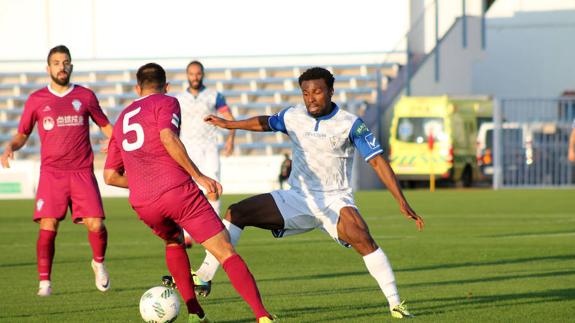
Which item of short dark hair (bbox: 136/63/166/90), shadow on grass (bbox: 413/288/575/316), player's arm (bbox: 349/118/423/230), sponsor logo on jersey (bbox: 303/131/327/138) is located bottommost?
shadow on grass (bbox: 413/288/575/316)

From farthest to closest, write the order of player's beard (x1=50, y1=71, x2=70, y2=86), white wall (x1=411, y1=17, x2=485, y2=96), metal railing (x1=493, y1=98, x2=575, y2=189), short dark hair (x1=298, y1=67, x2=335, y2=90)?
white wall (x1=411, y1=17, x2=485, y2=96)
metal railing (x1=493, y1=98, x2=575, y2=189)
player's beard (x1=50, y1=71, x2=70, y2=86)
short dark hair (x1=298, y1=67, x2=335, y2=90)

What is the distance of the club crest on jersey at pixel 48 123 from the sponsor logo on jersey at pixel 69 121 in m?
0.05

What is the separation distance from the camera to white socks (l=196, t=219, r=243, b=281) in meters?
9.39

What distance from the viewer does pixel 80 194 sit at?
1127cm

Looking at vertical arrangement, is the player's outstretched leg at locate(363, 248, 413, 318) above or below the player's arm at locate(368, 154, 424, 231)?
below

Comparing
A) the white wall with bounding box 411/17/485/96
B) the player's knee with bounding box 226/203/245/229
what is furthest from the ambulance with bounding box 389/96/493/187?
the player's knee with bounding box 226/203/245/229

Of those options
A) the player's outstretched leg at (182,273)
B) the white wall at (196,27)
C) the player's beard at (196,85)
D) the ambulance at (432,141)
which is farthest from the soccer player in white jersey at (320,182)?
the white wall at (196,27)

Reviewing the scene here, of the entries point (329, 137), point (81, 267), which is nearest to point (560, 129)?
point (81, 267)

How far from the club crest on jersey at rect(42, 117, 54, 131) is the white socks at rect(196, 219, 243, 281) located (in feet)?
8.21

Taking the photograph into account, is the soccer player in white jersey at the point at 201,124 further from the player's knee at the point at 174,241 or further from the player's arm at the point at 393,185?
the player's knee at the point at 174,241

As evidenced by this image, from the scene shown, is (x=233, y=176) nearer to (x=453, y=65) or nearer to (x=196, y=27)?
(x=196, y=27)

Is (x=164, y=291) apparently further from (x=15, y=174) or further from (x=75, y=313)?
(x=15, y=174)

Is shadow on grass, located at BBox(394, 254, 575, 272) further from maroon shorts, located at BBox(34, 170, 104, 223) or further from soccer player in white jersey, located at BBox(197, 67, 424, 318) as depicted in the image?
soccer player in white jersey, located at BBox(197, 67, 424, 318)

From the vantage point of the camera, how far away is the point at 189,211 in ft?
27.1
